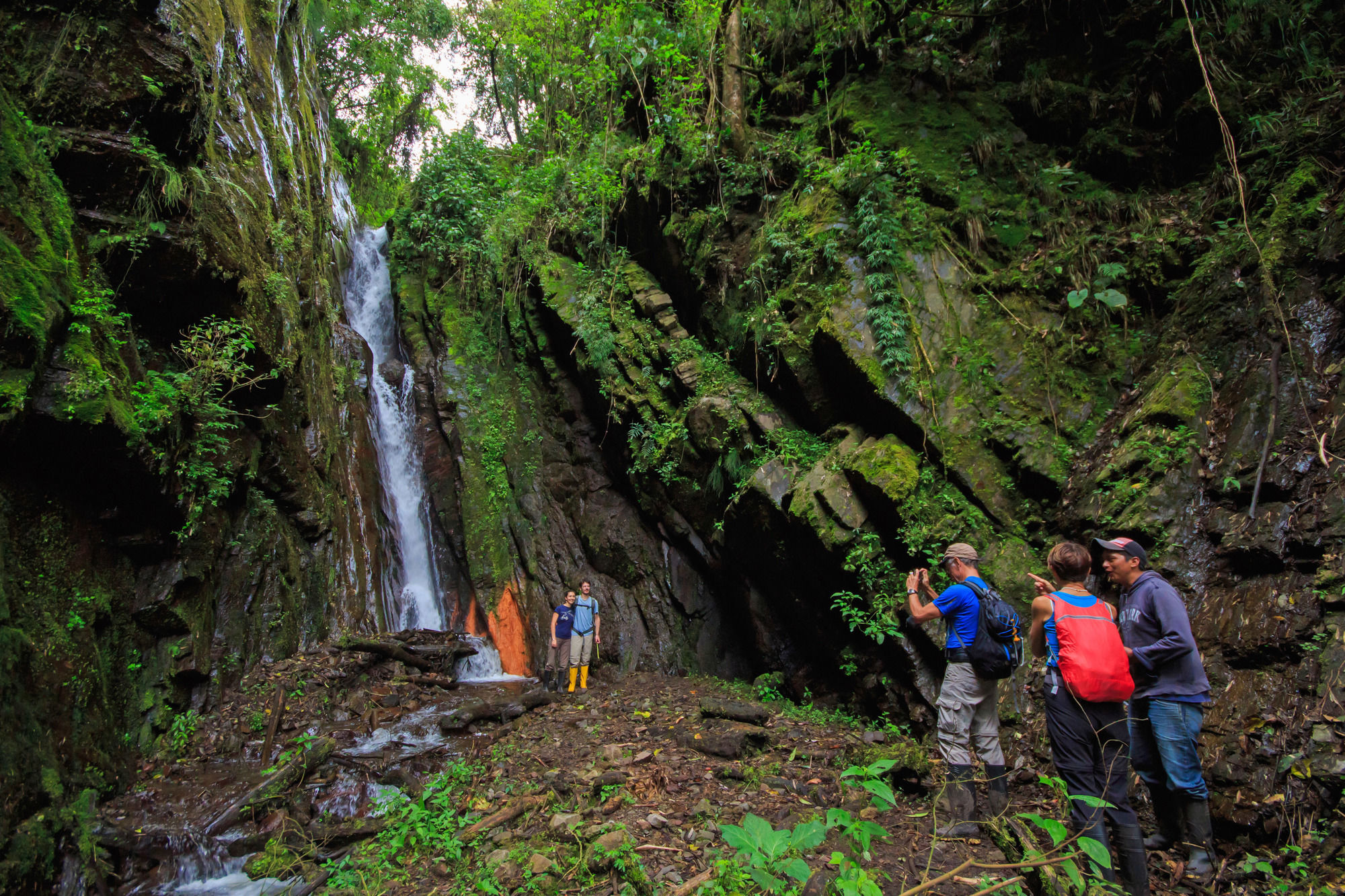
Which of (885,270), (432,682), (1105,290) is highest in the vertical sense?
(885,270)

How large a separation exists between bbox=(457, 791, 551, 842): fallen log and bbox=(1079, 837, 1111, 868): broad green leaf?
4148 millimetres

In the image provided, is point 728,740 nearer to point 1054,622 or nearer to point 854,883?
point 1054,622

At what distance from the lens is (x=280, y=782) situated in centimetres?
564

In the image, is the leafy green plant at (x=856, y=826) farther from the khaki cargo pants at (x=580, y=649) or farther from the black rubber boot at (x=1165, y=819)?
the khaki cargo pants at (x=580, y=649)

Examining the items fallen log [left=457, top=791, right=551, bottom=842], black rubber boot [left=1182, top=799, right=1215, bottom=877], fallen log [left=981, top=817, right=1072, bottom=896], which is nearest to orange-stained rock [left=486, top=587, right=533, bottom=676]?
fallen log [left=457, top=791, right=551, bottom=842]

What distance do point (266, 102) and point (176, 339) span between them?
6.84m

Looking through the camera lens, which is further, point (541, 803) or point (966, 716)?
point (541, 803)

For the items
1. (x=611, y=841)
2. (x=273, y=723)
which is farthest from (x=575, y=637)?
(x=611, y=841)

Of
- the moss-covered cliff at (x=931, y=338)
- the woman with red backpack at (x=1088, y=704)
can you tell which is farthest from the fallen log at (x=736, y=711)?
the woman with red backpack at (x=1088, y=704)

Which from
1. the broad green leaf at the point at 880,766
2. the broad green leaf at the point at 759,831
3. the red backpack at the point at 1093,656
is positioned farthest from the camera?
the red backpack at the point at 1093,656

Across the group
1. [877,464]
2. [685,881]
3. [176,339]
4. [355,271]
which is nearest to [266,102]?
[355,271]

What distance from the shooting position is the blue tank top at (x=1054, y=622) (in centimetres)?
329

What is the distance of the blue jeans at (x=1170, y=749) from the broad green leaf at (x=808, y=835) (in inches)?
106

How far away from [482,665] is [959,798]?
28.9ft
